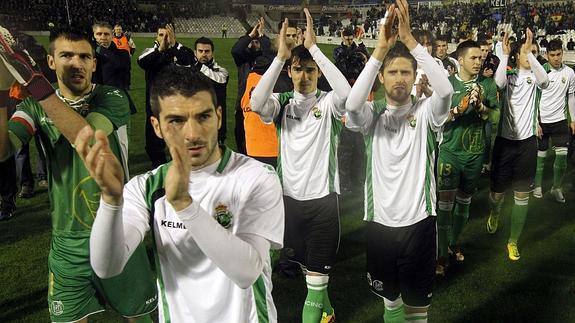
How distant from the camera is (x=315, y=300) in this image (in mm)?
4605

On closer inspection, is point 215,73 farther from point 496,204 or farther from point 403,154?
point 403,154

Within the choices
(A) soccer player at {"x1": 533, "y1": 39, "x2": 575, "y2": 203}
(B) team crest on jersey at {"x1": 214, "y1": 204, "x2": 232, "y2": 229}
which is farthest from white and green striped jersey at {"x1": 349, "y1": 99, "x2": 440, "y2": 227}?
(A) soccer player at {"x1": 533, "y1": 39, "x2": 575, "y2": 203}

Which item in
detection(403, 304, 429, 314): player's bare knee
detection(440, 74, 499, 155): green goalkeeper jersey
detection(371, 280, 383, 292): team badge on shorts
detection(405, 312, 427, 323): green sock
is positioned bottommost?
detection(405, 312, 427, 323): green sock

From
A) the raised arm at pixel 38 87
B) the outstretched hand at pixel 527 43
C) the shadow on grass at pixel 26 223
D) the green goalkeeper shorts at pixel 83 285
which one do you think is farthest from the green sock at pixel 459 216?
the shadow on grass at pixel 26 223

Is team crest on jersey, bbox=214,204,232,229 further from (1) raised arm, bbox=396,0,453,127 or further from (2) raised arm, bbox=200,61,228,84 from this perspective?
(2) raised arm, bbox=200,61,228,84

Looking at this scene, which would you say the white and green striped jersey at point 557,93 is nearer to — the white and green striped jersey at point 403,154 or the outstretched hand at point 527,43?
the outstretched hand at point 527,43

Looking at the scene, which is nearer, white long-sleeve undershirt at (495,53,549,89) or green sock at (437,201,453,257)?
green sock at (437,201,453,257)

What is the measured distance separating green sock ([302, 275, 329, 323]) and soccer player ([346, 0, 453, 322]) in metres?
0.56

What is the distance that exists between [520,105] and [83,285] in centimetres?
557

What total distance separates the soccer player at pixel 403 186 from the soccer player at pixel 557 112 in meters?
5.19

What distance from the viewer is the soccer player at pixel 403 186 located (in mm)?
4082

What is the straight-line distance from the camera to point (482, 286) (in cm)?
579

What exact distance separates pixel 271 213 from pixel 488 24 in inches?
1379

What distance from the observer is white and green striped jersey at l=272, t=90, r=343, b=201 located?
4.85m
